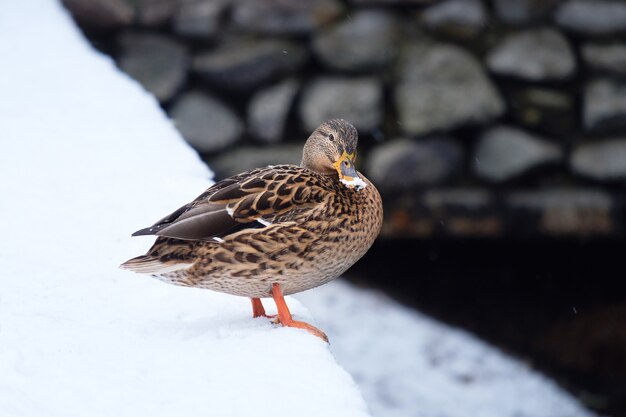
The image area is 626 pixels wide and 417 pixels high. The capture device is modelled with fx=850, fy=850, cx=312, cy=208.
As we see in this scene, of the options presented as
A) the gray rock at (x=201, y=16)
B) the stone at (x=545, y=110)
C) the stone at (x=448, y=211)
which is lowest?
the stone at (x=448, y=211)

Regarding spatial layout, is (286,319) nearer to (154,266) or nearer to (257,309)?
(257,309)

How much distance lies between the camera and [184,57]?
5.02m

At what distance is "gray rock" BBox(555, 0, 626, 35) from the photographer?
15.9ft

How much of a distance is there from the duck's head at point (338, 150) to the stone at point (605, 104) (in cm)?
274

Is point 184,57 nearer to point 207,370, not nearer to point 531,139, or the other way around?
point 531,139

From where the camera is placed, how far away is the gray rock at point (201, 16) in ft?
16.3

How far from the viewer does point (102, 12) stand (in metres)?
4.98

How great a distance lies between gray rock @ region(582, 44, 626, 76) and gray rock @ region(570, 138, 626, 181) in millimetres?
406

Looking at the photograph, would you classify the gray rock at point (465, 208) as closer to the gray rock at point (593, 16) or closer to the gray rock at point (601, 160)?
the gray rock at point (601, 160)

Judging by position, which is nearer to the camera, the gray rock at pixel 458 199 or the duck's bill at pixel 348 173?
the duck's bill at pixel 348 173

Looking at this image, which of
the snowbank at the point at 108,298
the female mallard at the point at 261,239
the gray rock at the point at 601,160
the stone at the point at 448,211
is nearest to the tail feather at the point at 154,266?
the female mallard at the point at 261,239

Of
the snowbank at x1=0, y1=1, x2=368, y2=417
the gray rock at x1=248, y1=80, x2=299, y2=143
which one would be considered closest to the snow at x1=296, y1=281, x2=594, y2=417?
the gray rock at x1=248, y1=80, x2=299, y2=143

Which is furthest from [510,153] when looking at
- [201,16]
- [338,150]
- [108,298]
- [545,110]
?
[108,298]

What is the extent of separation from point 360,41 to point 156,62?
1.21 metres
